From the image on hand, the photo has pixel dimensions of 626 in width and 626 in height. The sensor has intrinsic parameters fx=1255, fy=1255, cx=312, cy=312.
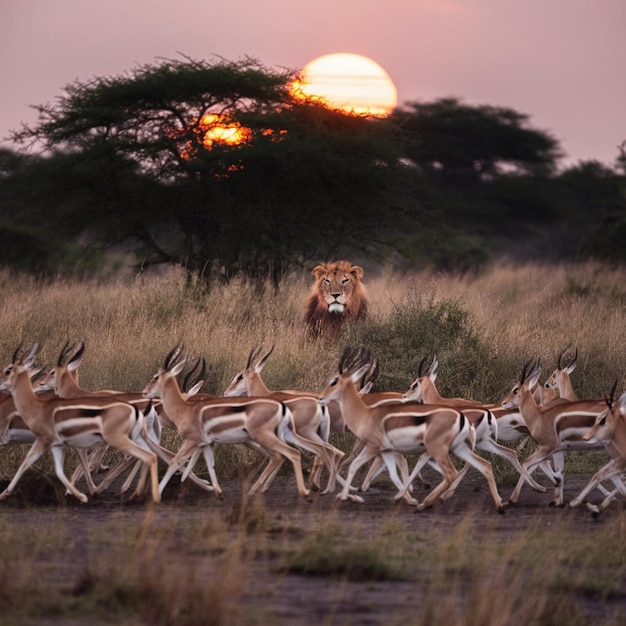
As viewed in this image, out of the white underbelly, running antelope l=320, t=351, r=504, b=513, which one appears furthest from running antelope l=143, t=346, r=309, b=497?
the white underbelly

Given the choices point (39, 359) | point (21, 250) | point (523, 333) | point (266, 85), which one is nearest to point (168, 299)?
point (39, 359)

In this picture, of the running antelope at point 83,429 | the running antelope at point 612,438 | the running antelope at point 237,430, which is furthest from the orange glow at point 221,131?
the running antelope at point 612,438

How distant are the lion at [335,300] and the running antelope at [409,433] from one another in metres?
5.20

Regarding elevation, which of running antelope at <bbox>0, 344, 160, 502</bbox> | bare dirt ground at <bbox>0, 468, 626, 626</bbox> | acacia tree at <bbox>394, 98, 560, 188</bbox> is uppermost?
acacia tree at <bbox>394, 98, 560, 188</bbox>

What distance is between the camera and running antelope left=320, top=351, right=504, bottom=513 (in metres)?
9.56

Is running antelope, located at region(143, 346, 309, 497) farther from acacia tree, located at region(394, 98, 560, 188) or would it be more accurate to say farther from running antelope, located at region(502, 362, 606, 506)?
acacia tree, located at region(394, 98, 560, 188)

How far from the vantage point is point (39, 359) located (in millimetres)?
14250

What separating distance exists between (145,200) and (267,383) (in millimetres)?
8690

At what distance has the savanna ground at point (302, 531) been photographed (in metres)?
6.32

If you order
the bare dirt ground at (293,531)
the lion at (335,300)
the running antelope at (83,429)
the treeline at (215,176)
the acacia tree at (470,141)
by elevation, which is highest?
the acacia tree at (470,141)

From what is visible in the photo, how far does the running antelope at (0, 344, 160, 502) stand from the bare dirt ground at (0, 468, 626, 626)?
0.31 metres

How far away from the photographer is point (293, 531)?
845 centimetres

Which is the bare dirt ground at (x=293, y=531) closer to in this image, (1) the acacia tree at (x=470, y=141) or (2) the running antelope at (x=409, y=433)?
(2) the running antelope at (x=409, y=433)

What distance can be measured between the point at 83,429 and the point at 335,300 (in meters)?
6.54
